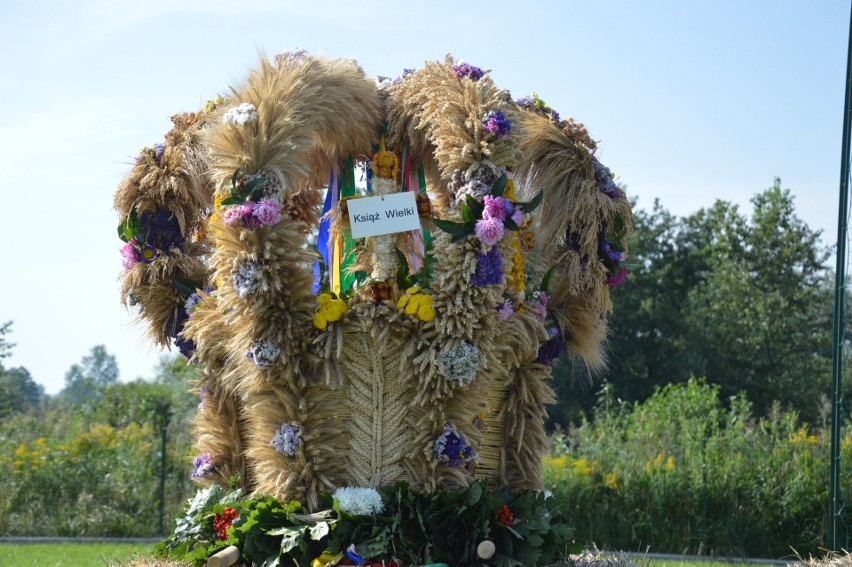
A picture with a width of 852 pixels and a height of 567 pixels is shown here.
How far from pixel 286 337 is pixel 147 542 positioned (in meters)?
6.12

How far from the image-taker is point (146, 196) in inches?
193

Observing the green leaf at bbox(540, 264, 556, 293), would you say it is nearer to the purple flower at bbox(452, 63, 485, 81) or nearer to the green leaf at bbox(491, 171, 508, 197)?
the green leaf at bbox(491, 171, 508, 197)

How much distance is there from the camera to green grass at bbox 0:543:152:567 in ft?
24.6

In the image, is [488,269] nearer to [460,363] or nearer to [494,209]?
[494,209]

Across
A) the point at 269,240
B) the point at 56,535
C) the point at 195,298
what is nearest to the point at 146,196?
the point at 195,298

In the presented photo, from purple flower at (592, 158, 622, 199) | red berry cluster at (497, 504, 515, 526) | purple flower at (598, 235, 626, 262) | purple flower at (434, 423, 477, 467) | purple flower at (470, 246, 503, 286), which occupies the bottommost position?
red berry cluster at (497, 504, 515, 526)

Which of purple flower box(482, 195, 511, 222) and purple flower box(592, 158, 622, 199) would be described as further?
purple flower box(592, 158, 622, 199)

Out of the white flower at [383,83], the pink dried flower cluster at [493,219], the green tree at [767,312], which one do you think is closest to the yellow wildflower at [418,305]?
the pink dried flower cluster at [493,219]

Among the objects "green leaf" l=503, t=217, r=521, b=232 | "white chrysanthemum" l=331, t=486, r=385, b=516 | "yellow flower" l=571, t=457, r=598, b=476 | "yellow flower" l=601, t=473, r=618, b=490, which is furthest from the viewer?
"yellow flower" l=571, t=457, r=598, b=476

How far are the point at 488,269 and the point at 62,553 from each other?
5.88 meters

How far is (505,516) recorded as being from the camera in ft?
13.2

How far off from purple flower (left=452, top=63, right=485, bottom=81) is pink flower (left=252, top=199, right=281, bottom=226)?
114 cm

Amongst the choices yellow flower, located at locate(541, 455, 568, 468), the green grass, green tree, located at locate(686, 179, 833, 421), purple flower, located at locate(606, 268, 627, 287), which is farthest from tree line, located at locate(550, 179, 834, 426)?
purple flower, located at locate(606, 268, 627, 287)

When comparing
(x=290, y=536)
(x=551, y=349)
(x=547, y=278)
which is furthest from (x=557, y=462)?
(x=290, y=536)
